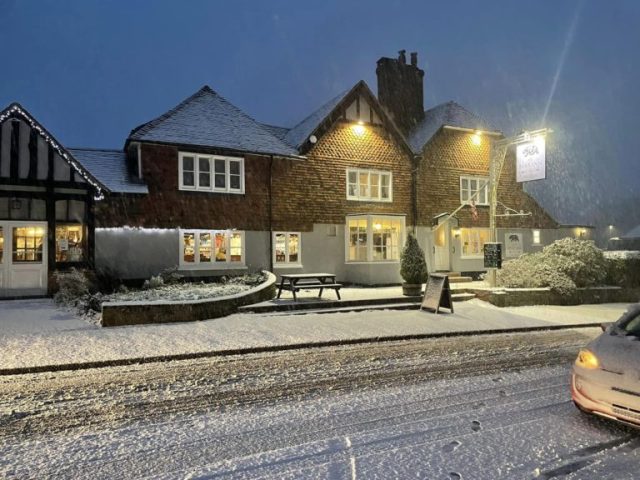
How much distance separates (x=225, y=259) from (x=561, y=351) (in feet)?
43.5

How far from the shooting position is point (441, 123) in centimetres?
2455

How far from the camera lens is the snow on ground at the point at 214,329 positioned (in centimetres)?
849

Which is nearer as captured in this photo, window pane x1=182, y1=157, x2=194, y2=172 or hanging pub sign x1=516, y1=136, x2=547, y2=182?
hanging pub sign x1=516, y1=136, x2=547, y2=182

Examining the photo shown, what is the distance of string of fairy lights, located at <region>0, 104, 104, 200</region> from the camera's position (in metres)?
15.0

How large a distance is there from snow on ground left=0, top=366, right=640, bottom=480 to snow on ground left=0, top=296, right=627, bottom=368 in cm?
359

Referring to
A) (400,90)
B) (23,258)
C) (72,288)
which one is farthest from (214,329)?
(400,90)


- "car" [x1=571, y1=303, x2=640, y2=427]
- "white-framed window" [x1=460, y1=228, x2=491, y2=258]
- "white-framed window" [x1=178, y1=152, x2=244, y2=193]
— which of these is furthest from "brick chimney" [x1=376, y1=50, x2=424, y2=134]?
"car" [x1=571, y1=303, x2=640, y2=427]

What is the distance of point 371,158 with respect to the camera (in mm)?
22422

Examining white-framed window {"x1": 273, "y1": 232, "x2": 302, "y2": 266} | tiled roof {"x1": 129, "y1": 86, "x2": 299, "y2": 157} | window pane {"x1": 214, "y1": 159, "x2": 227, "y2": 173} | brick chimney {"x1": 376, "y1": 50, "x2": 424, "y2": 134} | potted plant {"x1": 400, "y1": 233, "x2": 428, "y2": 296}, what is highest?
brick chimney {"x1": 376, "y1": 50, "x2": 424, "y2": 134}

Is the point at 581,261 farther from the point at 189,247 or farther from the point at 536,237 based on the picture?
the point at 189,247

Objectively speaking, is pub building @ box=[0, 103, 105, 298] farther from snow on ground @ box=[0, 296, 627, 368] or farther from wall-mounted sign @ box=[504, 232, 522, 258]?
wall-mounted sign @ box=[504, 232, 522, 258]

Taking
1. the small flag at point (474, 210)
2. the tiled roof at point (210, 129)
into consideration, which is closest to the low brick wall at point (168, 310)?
the tiled roof at point (210, 129)

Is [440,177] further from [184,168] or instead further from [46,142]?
[46,142]

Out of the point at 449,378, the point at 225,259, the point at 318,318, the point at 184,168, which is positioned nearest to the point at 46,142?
the point at 184,168
